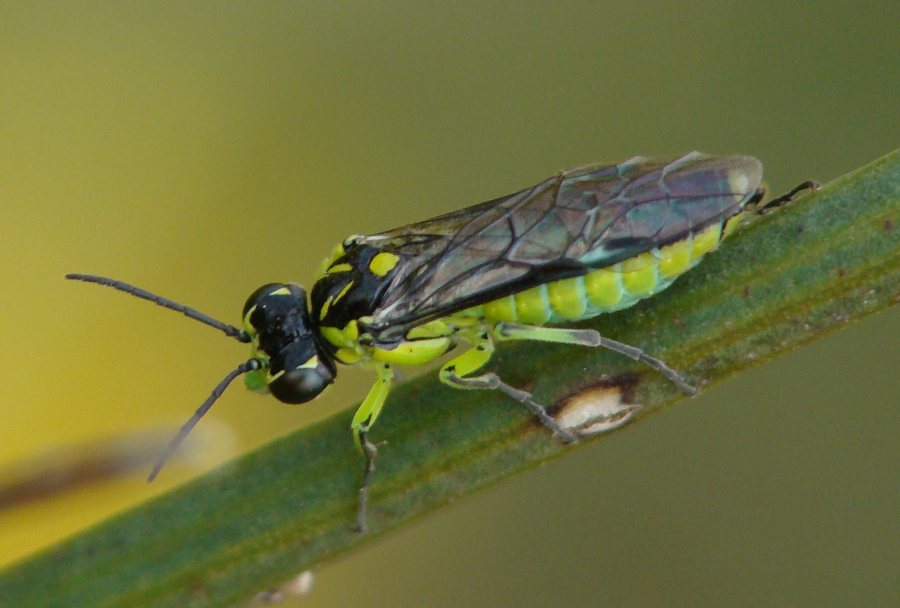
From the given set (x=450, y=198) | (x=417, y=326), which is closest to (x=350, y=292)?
(x=417, y=326)

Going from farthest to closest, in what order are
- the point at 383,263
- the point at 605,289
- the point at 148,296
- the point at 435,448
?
1. the point at 383,263
2. the point at 148,296
3. the point at 605,289
4. the point at 435,448

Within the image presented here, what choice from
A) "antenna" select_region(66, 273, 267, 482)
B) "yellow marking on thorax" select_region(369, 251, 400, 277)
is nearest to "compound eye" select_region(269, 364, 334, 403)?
"antenna" select_region(66, 273, 267, 482)

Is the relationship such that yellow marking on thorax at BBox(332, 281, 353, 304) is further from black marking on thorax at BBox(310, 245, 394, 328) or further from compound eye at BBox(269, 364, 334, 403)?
compound eye at BBox(269, 364, 334, 403)

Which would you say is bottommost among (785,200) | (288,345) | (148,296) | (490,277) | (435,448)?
(435,448)

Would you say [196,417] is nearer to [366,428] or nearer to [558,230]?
[366,428]

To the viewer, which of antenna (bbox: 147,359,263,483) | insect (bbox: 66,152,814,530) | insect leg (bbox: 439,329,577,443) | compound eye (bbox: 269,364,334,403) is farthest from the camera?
compound eye (bbox: 269,364,334,403)
